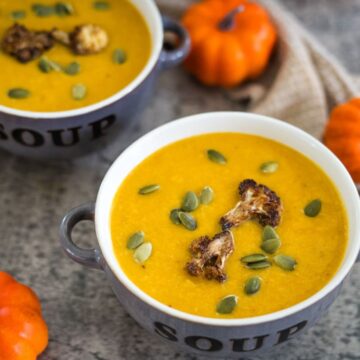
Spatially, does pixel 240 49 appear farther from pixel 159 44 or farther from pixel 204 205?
pixel 204 205

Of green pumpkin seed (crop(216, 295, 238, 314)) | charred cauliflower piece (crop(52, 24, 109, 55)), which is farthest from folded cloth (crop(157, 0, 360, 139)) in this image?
green pumpkin seed (crop(216, 295, 238, 314))

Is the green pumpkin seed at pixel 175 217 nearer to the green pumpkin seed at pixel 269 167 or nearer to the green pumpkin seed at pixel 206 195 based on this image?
the green pumpkin seed at pixel 206 195

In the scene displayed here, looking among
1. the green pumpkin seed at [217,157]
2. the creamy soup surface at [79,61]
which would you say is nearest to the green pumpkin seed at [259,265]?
the green pumpkin seed at [217,157]

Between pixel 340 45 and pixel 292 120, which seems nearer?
pixel 292 120

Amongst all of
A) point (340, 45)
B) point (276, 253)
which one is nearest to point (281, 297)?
point (276, 253)

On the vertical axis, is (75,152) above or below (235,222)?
below

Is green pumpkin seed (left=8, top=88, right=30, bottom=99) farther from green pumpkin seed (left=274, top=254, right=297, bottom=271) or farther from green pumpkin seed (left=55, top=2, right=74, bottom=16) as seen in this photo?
green pumpkin seed (left=274, top=254, right=297, bottom=271)
